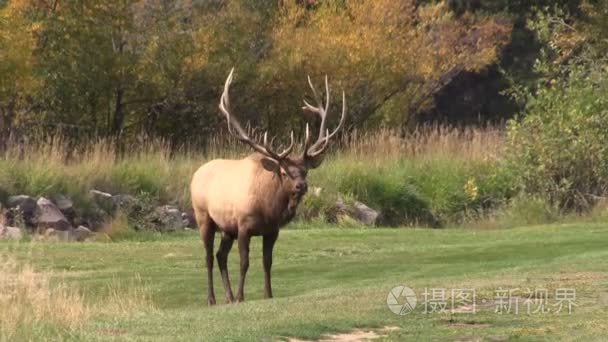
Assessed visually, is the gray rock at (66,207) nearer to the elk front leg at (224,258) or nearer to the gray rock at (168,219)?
the gray rock at (168,219)

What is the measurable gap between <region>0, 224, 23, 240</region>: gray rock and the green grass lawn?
148cm

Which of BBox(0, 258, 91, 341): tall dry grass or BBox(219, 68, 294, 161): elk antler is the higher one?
BBox(219, 68, 294, 161): elk antler

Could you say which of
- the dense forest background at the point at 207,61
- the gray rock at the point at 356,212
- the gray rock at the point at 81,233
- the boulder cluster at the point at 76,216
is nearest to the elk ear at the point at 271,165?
the boulder cluster at the point at 76,216

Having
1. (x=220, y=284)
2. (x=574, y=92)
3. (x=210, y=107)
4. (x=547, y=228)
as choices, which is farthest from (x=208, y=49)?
(x=220, y=284)

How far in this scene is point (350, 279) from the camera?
17953mm

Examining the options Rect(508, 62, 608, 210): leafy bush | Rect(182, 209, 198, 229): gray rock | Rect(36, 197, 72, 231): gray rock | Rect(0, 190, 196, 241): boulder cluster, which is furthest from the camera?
Rect(508, 62, 608, 210): leafy bush

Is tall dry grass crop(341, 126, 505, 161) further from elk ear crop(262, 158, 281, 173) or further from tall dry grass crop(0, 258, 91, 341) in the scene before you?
tall dry grass crop(0, 258, 91, 341)

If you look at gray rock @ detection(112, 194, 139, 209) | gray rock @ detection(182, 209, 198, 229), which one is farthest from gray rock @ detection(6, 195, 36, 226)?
gray rock @ detection(182, 209, 198, 229)

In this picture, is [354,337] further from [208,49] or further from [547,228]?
[208,49]

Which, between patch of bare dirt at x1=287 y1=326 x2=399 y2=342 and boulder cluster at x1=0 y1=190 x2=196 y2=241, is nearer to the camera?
patch of bare dirt at x1=287 y1=326 x2=399 y2=342

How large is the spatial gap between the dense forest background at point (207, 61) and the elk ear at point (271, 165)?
14.2 metres

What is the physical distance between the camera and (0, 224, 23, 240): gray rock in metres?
23.8

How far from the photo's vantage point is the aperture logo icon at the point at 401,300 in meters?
13.4

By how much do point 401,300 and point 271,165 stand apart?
2.70m
